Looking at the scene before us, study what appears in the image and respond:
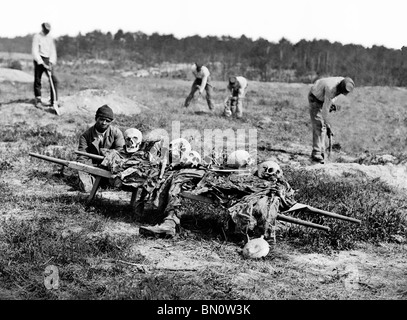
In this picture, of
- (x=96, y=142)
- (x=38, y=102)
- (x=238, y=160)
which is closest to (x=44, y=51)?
(x=38, y=102)

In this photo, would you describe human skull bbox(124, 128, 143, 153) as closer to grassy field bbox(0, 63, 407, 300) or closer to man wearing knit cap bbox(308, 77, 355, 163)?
grassy field bbox(0, 63, 407, 300)

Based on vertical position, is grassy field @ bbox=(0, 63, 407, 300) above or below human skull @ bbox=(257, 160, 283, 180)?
below

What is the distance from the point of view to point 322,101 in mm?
10758

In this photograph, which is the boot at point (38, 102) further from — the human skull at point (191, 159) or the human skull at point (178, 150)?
the human skull at point (191, 159)

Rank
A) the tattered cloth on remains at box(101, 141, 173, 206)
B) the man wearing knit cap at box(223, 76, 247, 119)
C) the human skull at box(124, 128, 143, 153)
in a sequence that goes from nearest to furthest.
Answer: the tattered cloth on remains at box(101, 141, 173, 206) < the human skull at box(124, 128, 143, 153) < the man wearing knit cap at box(223, 76, 247, 119)

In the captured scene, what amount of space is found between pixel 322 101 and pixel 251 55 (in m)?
37.3

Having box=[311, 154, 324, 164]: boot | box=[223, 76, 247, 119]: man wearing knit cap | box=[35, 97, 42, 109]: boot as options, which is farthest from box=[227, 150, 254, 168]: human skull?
box=[223, 76, 247, 119]: man wearing knit cap

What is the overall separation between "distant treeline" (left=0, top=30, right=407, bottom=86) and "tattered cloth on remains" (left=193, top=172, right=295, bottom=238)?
59.4ft

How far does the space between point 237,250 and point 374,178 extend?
179 inches

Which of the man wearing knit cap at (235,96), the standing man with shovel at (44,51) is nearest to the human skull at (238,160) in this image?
the standing man with shovel at (44,51)

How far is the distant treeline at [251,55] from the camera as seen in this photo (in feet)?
103

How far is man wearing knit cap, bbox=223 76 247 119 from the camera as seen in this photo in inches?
626

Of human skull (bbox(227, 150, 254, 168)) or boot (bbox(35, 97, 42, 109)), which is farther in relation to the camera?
boot (bbox(35, 97, 42, 109))

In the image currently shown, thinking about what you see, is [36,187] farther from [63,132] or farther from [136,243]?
[63,132]
